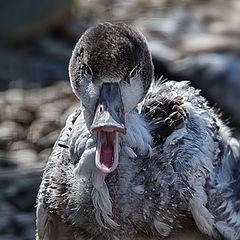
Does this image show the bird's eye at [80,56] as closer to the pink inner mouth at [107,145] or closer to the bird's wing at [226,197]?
the pink inner mouth at [107,145]

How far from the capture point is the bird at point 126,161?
15.3 ft

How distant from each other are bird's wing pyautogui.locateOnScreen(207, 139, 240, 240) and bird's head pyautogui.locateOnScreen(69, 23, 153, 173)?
27.7 inches

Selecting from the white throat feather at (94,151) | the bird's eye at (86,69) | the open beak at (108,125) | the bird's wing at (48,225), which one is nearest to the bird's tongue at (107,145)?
the open beak at (108,125)

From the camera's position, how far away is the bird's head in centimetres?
456

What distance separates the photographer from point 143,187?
15.9 ft

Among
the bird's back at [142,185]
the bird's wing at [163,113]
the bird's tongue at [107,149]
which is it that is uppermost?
the bird's tongue at [107,149]

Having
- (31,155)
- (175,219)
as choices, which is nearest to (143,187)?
(175,219)

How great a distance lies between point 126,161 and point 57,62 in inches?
143

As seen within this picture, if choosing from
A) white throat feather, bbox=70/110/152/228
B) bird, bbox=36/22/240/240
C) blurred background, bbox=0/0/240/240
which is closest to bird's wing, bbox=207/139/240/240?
bird, bbox=36/22/240/240

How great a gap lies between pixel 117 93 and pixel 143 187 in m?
0.50

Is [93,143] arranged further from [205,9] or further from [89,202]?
[205,9]

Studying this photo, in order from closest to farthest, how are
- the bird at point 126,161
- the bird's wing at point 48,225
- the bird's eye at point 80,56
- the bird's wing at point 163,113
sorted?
the bird at point 126,161 → the bird's eye at point 80,56 → the bird's wing at point 163,113 → the bird's wing at point 48,225

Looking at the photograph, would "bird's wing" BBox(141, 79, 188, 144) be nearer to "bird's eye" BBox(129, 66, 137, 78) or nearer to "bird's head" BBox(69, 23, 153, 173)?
"bird's head" BBox(69, 23, 153, 173)

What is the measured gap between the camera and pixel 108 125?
177 inches
